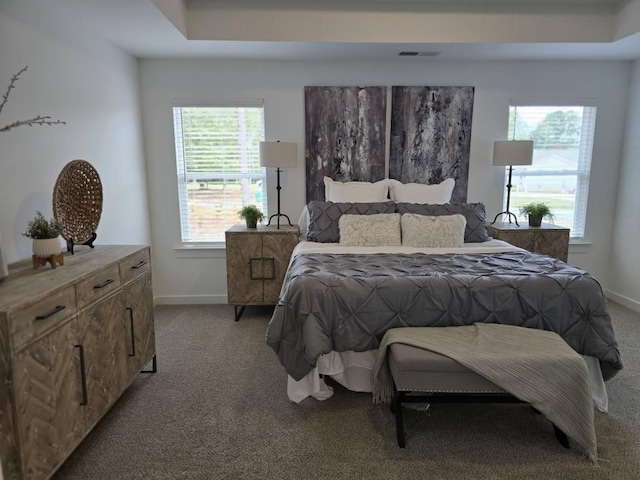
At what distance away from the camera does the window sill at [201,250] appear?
4418 mm

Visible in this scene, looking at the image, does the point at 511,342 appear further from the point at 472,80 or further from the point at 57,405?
the point at 472,80

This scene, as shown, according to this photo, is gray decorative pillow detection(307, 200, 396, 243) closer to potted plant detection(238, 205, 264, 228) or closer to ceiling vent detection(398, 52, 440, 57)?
potted plant detection(238, 205, 264, 228)

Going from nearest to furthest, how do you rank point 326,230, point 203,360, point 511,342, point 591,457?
1. point 591,457
2. point 511,342
3. point 203,360
4. point 326,230

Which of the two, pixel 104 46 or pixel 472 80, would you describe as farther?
pixel 472 80

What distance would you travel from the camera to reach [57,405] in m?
1.83

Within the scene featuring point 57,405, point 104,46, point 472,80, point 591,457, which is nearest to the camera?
point 57,405

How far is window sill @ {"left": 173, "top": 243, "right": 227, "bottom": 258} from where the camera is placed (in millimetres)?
4418

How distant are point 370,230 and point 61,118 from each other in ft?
7.83

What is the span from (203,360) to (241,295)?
0.92 m

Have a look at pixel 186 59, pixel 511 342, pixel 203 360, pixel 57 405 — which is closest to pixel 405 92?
pixel 186 59

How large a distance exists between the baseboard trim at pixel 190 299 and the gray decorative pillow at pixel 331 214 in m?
1.41

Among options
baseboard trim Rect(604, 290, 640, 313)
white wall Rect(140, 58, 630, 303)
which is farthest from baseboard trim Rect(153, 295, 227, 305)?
baseboard trim Rect(604, 290, 640, 313)

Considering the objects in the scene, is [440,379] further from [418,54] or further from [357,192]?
[418,54]

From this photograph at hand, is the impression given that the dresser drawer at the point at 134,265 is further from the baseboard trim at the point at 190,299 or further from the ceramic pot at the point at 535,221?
the ceramic pot at the point at 535,221
